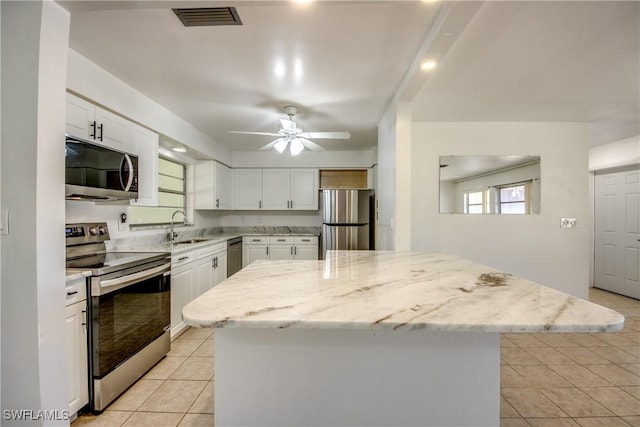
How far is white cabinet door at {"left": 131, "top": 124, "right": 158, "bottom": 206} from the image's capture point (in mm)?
2662

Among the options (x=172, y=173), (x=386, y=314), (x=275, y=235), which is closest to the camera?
(x=386, y=314)

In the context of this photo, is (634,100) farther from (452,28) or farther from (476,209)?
(452,28)

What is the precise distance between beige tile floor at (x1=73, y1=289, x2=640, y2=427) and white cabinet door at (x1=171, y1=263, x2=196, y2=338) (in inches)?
6.0

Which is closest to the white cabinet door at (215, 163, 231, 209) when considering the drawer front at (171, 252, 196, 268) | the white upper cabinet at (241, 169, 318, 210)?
the white upper cabinet at (241, 169, 318, 210)

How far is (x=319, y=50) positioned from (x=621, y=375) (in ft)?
10.8

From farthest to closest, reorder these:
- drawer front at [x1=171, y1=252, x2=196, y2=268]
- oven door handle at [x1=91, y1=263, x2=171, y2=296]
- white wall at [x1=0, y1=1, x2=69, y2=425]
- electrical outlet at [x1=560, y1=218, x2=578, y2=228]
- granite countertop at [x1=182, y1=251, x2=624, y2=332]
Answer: electrical outlet at [x1=560, y1=218, x2=578, y2=228] → drawer front at [x1=171, y1=252, x2=196, y2=268] → oven door handle at [x1=91, y1=263, x2=171, y2=296] → white wall at [x1=0, y1=1, x2=69, y2=425] → granite countertop at [x1=182, y1=251, x2=624, y2=332]

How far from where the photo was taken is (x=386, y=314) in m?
0.93

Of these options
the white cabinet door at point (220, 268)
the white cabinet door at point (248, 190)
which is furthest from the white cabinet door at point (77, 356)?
the white cabinet door at point (248, 190)

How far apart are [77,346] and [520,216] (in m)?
4.35

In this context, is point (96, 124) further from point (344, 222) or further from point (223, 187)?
point (344, 222)

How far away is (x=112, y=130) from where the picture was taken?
2365 millimetres

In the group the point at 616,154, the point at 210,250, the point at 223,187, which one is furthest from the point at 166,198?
the point at 616,154

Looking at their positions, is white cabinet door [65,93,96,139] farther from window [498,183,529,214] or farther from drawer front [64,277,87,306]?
window [498,183,529,214]

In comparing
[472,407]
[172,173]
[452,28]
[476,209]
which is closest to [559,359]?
[476,209]
